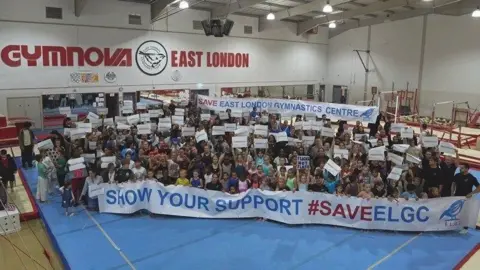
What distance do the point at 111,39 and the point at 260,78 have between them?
999cm

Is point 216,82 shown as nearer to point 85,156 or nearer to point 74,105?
point 74,105

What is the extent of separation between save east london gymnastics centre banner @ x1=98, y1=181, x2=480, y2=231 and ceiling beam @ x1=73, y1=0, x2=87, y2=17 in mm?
11624

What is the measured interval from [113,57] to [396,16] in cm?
1744

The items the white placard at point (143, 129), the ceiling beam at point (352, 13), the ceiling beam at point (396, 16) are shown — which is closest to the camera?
the white placard at point (143, 129)

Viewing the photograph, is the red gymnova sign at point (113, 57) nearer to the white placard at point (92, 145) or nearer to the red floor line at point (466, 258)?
the white placard at point (92, 145)

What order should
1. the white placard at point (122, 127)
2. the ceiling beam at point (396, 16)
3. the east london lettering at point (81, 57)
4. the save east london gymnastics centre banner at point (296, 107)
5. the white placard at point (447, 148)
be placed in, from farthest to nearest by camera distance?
the ceiling beam at point (396, 16) → the east london lettering at point (81, 57) → the save east london gymnastics centre banner at point (296, 107) → the white placard at point (122, 127) → the white placard at point (447, 148)

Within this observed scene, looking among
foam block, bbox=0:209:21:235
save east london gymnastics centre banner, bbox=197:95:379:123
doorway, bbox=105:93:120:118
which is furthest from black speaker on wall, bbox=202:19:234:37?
foam block, bbox=0:209:21:235

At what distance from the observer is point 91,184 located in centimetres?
841

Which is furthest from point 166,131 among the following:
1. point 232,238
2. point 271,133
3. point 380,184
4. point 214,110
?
point 380,184

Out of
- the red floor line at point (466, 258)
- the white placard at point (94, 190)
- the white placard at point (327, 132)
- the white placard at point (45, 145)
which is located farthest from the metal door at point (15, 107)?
the red floor line at point (466, 258)

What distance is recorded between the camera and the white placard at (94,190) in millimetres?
8326

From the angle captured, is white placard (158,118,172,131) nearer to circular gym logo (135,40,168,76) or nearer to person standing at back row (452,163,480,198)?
circular gym logo (135,40,168,76)

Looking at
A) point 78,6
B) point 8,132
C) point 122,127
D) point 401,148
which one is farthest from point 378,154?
point 78,6

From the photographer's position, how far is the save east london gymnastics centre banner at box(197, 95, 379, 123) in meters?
14.5
